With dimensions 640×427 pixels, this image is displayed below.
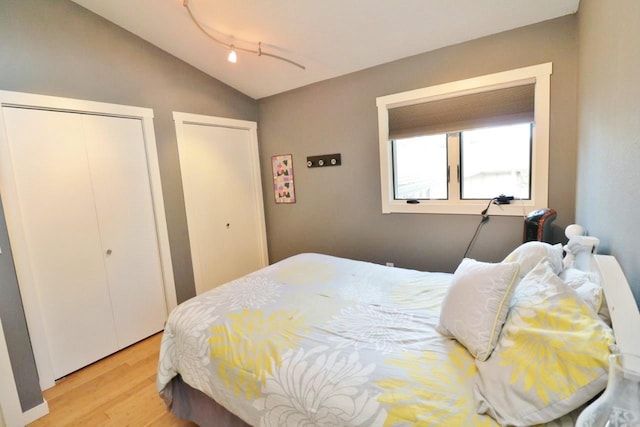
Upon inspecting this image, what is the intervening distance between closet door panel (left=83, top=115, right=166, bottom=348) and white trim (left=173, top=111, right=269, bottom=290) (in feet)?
1.21

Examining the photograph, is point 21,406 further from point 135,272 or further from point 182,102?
point 182,102

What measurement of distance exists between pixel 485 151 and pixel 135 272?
3433mm

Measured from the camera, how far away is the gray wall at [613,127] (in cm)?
93

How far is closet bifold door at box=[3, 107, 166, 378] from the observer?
214 cm

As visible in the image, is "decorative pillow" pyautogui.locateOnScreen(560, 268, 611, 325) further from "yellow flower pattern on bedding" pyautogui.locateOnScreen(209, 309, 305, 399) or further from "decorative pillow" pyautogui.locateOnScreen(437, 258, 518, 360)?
"yellow flower pattern on bedding" pyautogui.locateOnScreen(209, 309, 305, 399)

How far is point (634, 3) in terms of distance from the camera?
901 mm

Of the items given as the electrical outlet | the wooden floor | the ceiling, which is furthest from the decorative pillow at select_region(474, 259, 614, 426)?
the electrical outlet

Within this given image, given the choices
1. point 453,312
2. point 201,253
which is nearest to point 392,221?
point 453,312

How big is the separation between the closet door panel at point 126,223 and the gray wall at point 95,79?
7.2 inches

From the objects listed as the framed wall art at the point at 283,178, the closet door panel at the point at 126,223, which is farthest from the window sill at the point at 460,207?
the closet door panel at the point at 126,223

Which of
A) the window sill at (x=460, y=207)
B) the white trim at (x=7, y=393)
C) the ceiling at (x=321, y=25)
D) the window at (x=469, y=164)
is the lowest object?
the white trim at (x=7, y=393)

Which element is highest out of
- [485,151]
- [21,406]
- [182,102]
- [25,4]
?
[25,4]

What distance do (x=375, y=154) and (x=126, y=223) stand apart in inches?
98.3

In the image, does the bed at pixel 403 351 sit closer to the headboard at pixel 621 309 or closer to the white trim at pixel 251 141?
the headboard at pixel 621 309
